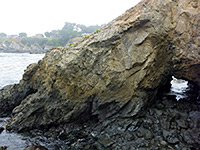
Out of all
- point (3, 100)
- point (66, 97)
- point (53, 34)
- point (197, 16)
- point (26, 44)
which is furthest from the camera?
point (53, 34)

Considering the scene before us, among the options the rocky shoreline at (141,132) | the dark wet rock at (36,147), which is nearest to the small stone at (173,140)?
the rocky shoreline at (141,132)

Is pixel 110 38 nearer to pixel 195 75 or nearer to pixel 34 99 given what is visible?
pixel 195 75

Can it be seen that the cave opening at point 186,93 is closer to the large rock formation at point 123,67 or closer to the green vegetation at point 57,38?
the large rock formation at point 123,67

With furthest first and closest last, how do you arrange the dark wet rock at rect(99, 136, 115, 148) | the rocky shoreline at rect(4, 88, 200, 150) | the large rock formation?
the large rock formation
the dark wet rock at rect(99, 136, 115, 148)
the rocky shoreline at rect(4, 88, 200, 150)

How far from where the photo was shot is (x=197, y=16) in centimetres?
931

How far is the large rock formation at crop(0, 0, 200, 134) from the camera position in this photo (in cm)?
982

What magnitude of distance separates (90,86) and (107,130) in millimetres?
2939

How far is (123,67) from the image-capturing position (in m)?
10.1

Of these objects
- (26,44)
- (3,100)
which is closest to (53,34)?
(26,44)

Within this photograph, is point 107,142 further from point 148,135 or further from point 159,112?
point 159,112

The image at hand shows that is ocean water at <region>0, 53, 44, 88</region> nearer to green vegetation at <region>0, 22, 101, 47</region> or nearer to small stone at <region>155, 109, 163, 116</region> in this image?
small stone at <region>155, 109, 163, 116</region>

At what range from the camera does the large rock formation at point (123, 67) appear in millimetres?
9820

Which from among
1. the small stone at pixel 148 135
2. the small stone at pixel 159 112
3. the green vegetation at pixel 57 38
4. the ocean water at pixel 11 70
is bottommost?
the small stone at pixel 148 135

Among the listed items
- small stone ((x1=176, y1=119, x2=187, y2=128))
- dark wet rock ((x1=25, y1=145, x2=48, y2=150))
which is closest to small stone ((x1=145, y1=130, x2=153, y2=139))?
small stone ((x1=176, y1=119, x2=187, y2=128))
